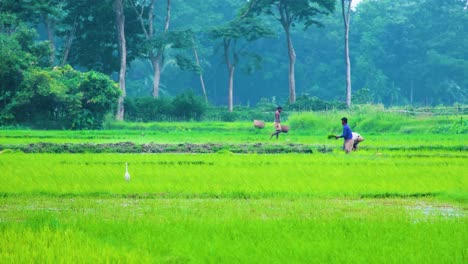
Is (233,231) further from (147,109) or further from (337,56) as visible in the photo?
(337,56)

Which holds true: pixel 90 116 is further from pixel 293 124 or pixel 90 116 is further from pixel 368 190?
pixel 368 190

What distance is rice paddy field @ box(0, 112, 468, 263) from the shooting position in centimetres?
828

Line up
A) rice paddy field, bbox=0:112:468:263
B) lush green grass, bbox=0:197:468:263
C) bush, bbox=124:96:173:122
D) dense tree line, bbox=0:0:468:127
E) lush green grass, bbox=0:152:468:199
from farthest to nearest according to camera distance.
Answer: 1. dense tree line, bbox=0:0:468:127
2. bush, bbox=124:96:173:122
3. lush green grass, bbox=0:152:468:199
4. rice paddy field, bbox=0:112:468:263
5. lush green grass, bbox=0:197:468:263

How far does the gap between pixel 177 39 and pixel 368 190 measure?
1513 inches

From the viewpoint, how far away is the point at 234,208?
38.0 ft

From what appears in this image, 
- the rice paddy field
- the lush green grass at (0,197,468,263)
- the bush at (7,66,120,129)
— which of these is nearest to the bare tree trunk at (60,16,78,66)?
the bush at (7,66,120,129)

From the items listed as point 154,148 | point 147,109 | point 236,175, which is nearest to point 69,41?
point 147,109

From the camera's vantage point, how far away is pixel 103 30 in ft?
170

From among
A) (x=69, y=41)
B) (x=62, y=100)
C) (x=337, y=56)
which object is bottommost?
(x=62, y=100)

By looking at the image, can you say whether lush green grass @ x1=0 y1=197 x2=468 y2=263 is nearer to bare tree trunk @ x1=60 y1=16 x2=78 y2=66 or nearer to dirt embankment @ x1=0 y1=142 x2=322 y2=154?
dirt embankment @ x1=0 y1=142 x2=322 y2=154

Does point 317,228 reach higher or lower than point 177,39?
lower

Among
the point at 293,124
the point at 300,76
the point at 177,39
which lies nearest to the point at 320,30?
the point at 300,76

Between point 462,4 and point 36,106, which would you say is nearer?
point 36,106

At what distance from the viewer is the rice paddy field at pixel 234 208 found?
27.2ft
